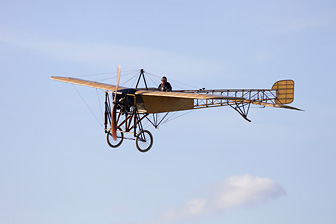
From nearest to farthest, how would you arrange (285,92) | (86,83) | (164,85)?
(164,85), (86,83), (285,92)

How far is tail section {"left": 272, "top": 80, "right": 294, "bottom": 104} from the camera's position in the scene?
4147cm

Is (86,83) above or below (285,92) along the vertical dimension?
above

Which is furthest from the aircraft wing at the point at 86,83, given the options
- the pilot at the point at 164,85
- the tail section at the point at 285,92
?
the tail section at the point at 285,92

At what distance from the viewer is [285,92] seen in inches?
1638

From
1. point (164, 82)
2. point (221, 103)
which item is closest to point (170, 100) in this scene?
point (164, 82)

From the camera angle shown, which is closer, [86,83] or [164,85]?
[164,85]

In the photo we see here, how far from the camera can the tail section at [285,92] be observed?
41.5 m

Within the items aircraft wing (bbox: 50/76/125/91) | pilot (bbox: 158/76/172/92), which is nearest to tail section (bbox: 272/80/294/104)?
pilot (bbox: 158/76/172/92)

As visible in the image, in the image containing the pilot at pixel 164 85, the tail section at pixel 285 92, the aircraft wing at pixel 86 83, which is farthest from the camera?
the tail section at pixel 285 92

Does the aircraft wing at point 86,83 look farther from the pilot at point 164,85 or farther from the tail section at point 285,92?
the tail section at point 285,92

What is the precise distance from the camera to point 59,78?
39.9 meters

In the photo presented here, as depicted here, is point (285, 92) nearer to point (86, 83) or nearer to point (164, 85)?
point (164, 85)

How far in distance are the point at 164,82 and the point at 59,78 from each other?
22.4 ft

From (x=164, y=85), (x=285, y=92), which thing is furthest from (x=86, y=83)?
(x=285, y=92)
